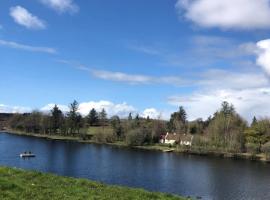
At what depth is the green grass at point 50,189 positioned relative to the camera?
15.3 m

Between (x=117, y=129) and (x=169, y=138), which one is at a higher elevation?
(x=117, y=129)

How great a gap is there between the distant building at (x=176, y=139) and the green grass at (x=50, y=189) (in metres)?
135

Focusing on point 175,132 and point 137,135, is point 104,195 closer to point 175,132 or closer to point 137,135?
point 137,135

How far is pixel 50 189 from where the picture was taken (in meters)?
16.5

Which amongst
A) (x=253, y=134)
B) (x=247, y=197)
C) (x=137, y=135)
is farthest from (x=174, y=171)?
(x=137, y=135)

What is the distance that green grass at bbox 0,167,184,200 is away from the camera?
15.3 meters

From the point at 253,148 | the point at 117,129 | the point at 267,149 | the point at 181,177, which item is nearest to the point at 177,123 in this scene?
the point at 117,129

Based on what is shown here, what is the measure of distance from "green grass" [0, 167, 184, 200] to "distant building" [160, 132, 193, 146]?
135228 mm

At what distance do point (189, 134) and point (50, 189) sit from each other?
497 ft

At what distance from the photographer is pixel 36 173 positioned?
19.7 meters

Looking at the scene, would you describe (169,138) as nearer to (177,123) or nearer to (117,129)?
(177,123)

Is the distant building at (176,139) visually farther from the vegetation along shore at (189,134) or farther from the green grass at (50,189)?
the green grass at (50,189)

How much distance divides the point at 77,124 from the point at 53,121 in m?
14.3

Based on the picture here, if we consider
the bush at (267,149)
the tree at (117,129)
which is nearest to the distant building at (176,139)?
the tree at (117,129)
